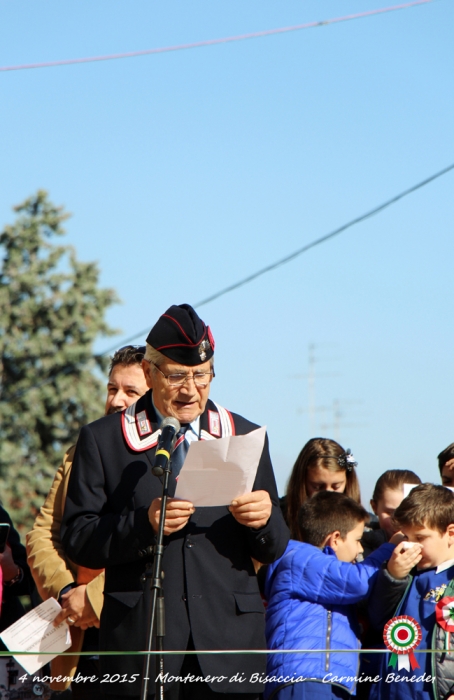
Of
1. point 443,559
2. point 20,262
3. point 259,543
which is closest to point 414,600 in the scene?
point 443,559

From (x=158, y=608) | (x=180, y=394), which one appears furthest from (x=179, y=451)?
(x=158, y=608)

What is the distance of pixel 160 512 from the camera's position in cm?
281

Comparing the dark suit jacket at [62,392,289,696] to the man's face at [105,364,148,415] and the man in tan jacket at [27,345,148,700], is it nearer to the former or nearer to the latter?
the man in tan jacket at [27,345,148,700]

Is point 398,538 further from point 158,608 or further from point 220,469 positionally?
point 158,608

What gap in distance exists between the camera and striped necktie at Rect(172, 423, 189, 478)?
10.6ft

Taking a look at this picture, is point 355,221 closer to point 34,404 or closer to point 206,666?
point 206,666

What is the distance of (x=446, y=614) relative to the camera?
11.6 feet

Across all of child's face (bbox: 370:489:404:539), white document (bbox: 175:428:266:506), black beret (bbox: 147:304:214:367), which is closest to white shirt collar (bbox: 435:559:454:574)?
child's face (bbox: 370:489:404:539)

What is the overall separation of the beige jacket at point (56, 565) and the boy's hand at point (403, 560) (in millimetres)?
1136

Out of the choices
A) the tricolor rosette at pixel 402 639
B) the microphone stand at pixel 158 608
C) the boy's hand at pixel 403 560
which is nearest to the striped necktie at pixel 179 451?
the microphone stand at pixel 158 608

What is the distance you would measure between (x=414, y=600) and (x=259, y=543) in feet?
2.91

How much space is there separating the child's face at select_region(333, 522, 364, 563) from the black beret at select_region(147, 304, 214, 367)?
4.01 feet

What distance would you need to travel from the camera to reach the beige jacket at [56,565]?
371 cm

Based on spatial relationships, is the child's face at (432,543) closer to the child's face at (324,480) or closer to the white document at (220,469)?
the child's face at (324,480)
